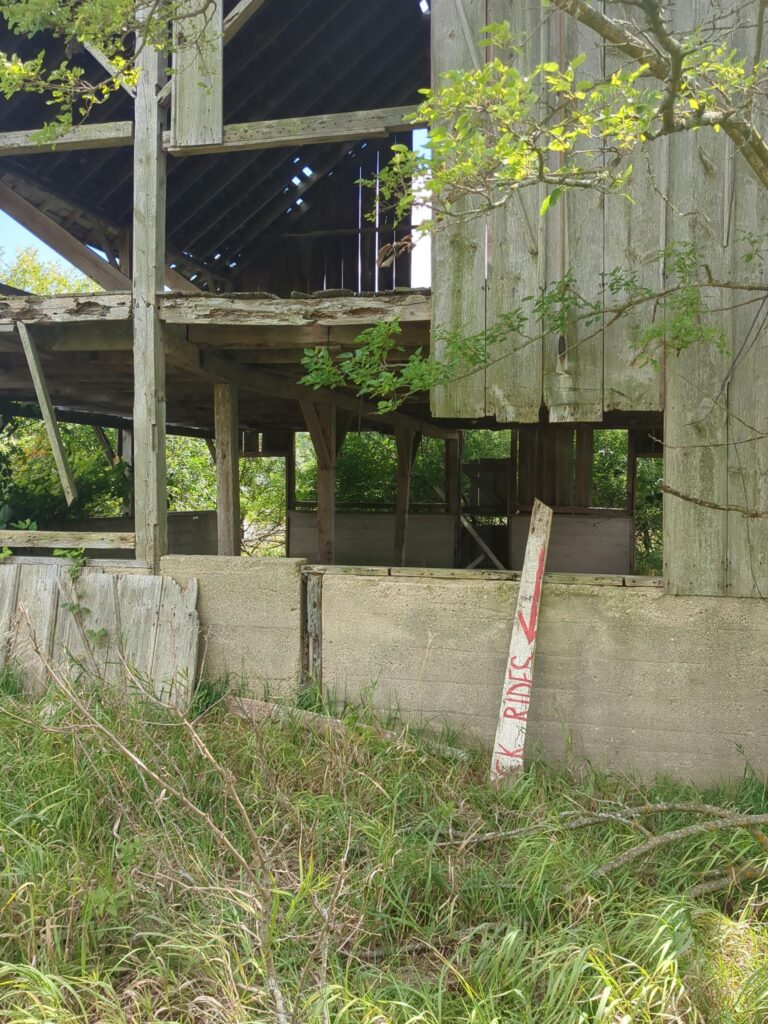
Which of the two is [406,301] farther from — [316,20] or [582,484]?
[582,484]

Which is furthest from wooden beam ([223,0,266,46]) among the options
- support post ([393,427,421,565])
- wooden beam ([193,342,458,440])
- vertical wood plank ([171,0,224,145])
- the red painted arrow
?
support post ([393,427,421,565])

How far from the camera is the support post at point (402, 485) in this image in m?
10.6

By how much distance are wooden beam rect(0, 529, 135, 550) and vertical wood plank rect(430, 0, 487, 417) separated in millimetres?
2635

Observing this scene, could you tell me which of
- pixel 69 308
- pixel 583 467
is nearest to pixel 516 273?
pixel 69 308

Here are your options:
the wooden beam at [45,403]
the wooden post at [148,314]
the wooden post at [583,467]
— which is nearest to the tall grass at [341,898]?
the wooden post at [148,314]

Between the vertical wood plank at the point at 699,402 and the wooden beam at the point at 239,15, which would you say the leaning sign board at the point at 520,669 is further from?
the wooden beam at the point at 239,15

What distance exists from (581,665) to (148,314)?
4.09m

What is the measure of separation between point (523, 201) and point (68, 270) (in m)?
32.0

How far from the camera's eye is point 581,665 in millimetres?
4805

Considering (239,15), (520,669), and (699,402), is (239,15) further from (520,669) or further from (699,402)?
(520,669)

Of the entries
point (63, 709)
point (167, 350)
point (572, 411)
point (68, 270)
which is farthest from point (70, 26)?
point (68, 270)

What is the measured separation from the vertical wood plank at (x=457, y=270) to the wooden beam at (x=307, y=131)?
41cm

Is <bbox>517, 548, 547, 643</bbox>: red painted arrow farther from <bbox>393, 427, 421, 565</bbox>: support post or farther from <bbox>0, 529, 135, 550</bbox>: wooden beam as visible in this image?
<bbox>393, 427, 421, 565</bbox>: support post

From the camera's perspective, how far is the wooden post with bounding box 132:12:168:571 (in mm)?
5465
